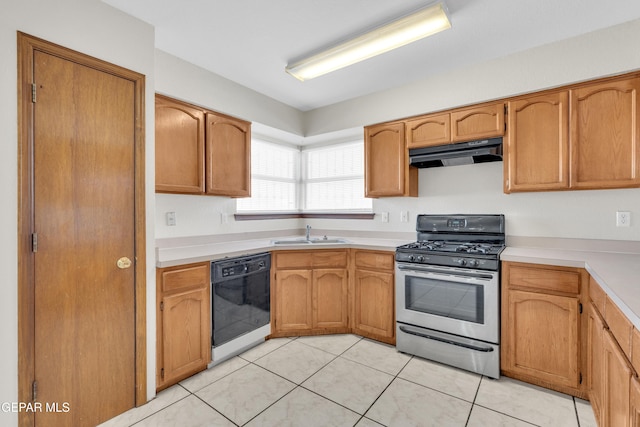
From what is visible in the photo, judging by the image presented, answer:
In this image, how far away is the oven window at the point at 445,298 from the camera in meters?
2.35

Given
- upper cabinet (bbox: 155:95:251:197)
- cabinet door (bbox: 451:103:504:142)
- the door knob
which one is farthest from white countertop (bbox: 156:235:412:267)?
cabinet door (bbox: 451:103:504:142)

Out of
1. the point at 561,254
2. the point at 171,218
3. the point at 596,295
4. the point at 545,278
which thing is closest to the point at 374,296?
the point at 545,278

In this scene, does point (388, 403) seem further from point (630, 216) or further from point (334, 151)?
point (334, 151)

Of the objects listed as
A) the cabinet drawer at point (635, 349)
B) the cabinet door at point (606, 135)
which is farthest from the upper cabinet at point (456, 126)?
the cabinet drawer at point (635, 349)

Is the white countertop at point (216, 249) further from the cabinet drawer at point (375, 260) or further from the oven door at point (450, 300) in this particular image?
the oven door at point (450, 300)

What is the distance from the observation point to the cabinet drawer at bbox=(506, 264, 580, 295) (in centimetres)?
202

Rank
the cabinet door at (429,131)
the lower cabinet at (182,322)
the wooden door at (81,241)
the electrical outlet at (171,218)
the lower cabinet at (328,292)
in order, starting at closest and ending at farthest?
1. the wooden door at (81,241)
2. the lower cabinet at (182,322)
3. the electrical outlet at (171,218)
4. the cabinet door at (429,131)
5. the lower cabinet at (328,292)

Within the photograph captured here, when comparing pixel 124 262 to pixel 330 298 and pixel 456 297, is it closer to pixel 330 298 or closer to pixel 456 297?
pixel 330 298

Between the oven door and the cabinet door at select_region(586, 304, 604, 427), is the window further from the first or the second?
the cabinet door at select_region(586, 304, 604, 427)

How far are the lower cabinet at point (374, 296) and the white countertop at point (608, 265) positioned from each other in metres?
0.98

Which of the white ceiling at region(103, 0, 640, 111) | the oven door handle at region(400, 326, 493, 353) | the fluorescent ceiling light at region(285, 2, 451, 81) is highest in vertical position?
the white ceiling at region(103, 0, 640, 111)

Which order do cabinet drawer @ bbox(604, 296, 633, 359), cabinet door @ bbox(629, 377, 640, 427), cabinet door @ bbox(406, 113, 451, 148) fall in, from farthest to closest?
cabinet door @ bbox(406, 113, 451, 148) < cabinet drawer @ bbox(604, 296, 633, 359) < cabinet door @ bbox(629, 377, 640, 427)

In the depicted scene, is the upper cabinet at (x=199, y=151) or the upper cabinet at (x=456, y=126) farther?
the upper cabinet at (x=456, y=126)

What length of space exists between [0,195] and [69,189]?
0.28m
